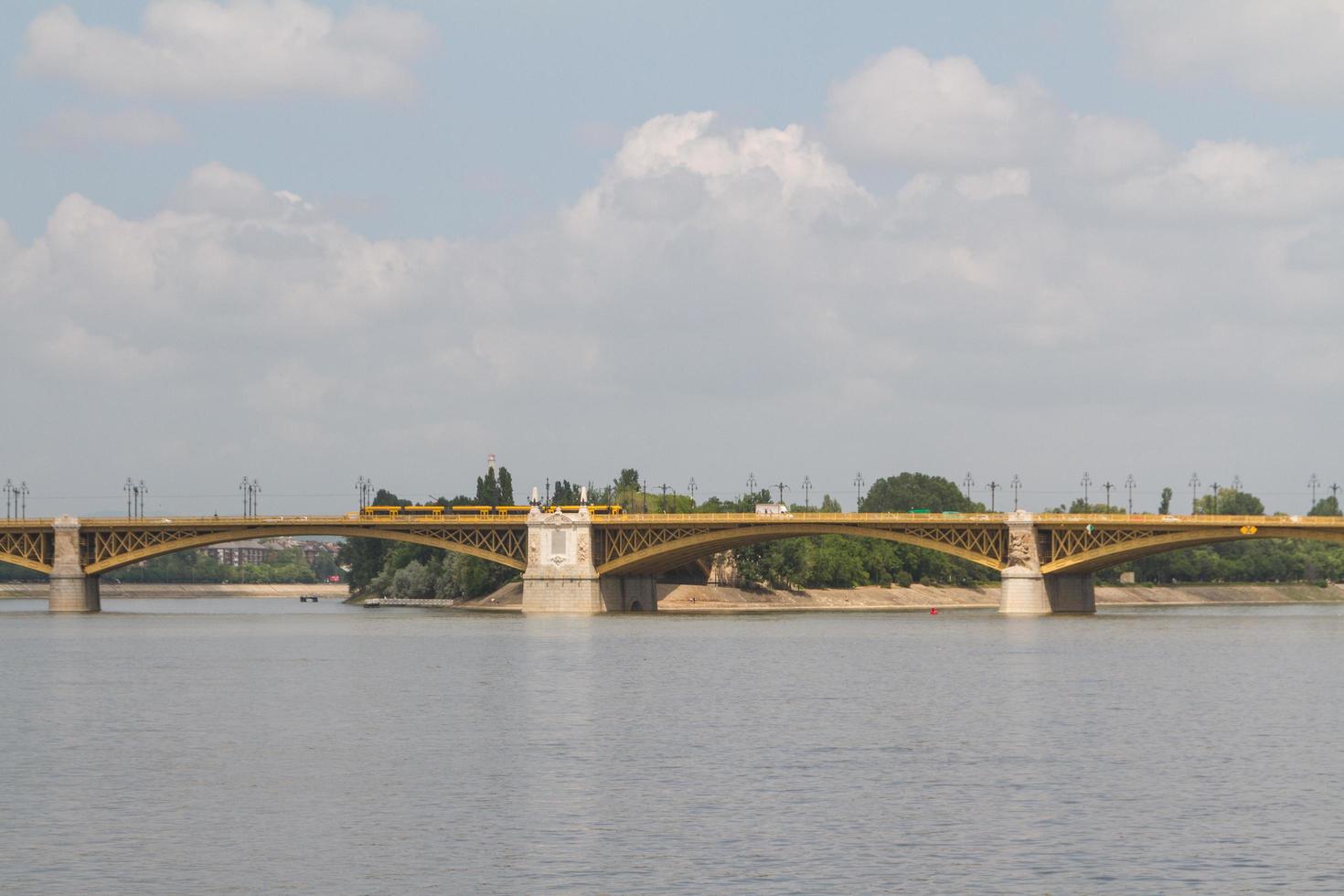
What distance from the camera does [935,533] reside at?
13712cm

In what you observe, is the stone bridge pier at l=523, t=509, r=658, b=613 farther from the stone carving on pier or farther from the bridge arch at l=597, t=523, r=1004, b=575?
the stone carving on pier

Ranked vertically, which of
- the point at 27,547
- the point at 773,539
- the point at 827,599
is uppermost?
the point at 27,547

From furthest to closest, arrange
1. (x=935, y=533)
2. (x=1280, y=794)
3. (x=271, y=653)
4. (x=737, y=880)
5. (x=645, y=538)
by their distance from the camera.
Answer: (x=645, y=538) < (x=935, y=533) < (x=271, y=653) < (x=1280, y=794) < (x=737, y=880)

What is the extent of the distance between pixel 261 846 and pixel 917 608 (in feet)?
504

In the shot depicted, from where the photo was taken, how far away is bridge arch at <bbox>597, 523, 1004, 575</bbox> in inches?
5281

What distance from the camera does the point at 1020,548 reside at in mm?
135375

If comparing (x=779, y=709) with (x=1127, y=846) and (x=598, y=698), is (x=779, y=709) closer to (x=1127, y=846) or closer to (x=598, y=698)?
(x=598, y=698)

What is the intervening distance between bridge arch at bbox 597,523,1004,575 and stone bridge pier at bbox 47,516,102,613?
44127mm

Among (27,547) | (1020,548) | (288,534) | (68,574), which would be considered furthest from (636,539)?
(27,547)

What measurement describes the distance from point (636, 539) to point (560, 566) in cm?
633

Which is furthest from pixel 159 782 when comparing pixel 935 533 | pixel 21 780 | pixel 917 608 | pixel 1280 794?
pixel 917 608

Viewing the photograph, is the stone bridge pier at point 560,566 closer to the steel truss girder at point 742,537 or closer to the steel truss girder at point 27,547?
the steel truss girder at point 742,537

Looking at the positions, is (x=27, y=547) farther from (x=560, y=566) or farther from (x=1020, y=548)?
(x=1020, y=548)

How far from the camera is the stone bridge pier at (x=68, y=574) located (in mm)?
154625
